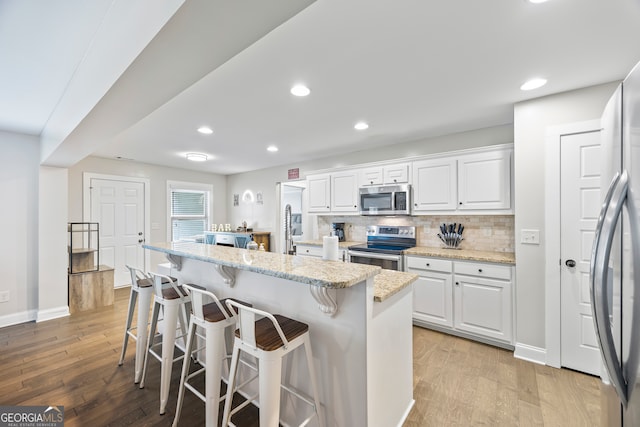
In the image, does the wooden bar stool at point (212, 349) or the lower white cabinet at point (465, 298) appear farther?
the lower white cabinet at point (465, 298)

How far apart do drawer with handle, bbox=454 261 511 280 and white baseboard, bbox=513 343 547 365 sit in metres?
0.62

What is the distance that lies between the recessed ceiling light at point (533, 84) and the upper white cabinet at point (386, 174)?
58.0 inches

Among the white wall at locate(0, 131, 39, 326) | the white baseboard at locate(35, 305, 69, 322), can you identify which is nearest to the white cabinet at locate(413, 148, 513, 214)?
the white baseboard at locate(35, 305, 69, 322)

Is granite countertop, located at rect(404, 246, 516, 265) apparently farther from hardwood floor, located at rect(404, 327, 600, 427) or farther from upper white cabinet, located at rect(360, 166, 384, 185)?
upper white cabinet, located at rect(360, 166, 384, 185)

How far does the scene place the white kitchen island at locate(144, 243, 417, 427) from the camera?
4.40ft

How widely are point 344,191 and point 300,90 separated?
205 centimetres

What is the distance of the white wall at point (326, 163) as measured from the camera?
129 inches

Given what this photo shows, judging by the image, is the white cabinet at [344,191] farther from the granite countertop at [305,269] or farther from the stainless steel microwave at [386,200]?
the granite countertop at [305,269]

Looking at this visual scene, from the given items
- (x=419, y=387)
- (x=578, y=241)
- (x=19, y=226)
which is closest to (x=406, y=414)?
(x=419, y=387)

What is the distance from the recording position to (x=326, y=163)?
15.8 ft

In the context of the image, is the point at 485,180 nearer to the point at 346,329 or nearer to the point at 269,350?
the point at 346,329

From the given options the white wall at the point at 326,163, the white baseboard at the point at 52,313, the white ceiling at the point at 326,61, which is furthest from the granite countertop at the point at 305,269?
the white baseboard at the point at 52,313

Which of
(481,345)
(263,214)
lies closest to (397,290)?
(481,345)

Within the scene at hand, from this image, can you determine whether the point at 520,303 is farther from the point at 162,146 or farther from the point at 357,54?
the point at 162,146
